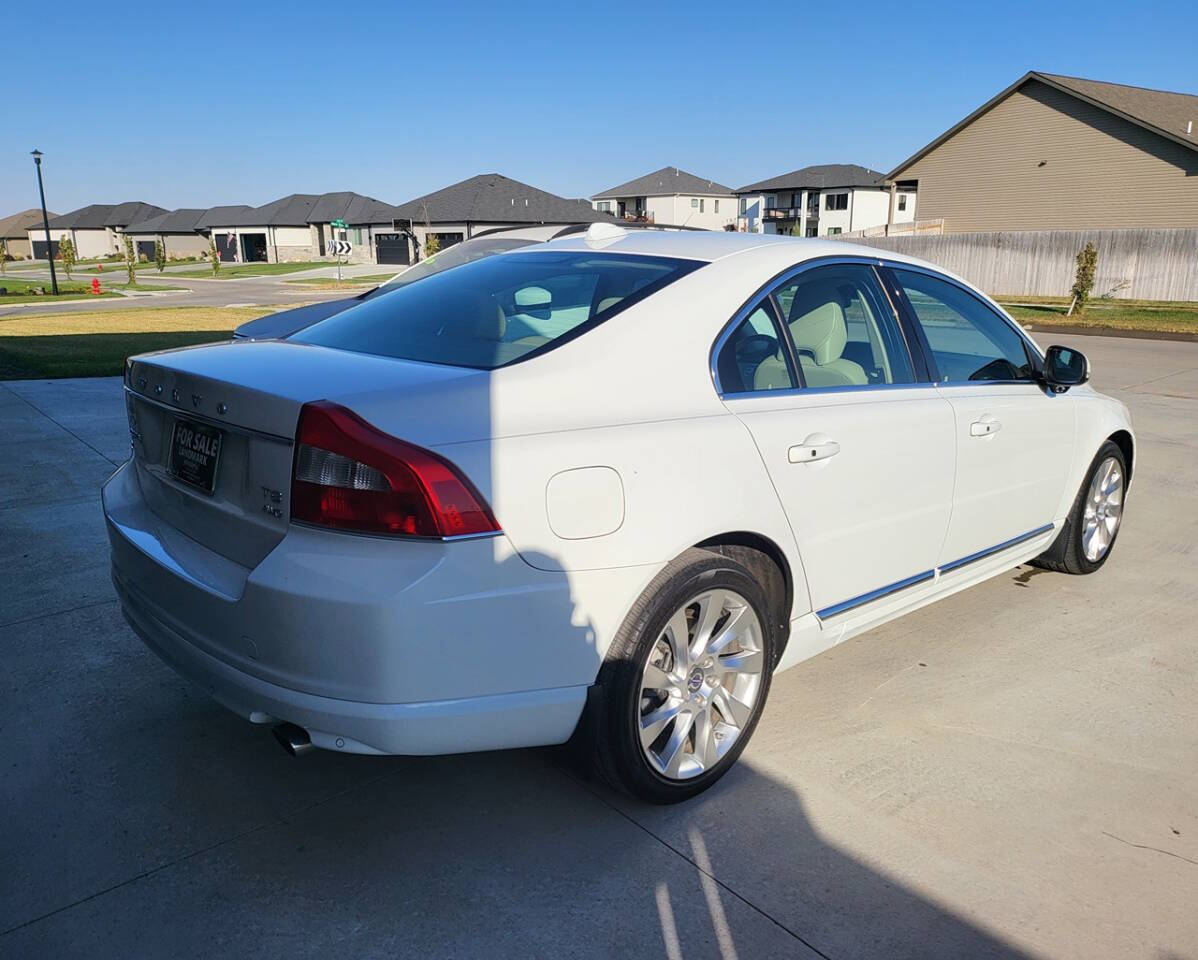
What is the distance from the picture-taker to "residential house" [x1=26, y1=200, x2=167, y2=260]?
108 meters

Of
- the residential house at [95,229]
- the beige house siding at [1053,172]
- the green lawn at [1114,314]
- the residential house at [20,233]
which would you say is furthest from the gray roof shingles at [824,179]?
the residential house at [20,233]

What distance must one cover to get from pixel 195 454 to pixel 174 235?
10243cm

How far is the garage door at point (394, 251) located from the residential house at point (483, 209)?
1277 mm

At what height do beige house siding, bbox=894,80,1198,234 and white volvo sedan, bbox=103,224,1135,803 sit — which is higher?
beige house siding, bbox=894,80,1198,234

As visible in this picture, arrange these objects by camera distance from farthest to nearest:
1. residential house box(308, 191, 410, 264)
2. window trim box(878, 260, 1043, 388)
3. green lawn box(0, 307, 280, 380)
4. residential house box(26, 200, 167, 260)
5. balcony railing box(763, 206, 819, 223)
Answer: residential house box(26, 200, 167, 260), balcony railing box(763, 206, 819, 223), residential house box(308, 191, 410, 264), green lawn box(0, 307, 280, 380), window trim box(878, 260, 1043, 388)

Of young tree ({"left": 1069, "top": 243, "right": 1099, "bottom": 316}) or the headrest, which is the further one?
young tree ({"left": 1069, "top": 243, "right": 1099, "bottom": 316})

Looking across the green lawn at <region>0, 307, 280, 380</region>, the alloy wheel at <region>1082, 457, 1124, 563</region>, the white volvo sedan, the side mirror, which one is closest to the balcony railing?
the green lawn at <region>0, 307, 280, 380</region>

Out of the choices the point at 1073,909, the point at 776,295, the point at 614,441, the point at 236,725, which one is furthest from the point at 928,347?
the point at 236,725

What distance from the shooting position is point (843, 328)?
12.2 feet

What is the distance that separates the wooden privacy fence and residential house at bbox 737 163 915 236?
137 ft

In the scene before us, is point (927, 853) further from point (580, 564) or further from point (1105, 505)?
point (1105, 505)

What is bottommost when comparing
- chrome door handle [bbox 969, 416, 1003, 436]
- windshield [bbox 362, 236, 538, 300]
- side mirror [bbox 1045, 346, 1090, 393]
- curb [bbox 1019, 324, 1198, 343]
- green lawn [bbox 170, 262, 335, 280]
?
curb [bbox 1019, 324, 1198, 343]

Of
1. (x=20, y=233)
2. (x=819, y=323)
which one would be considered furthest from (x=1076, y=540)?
(x=20, y=233)

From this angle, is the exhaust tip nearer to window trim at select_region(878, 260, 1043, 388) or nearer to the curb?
window trim at select_region(878, 260, 1043, 388)
